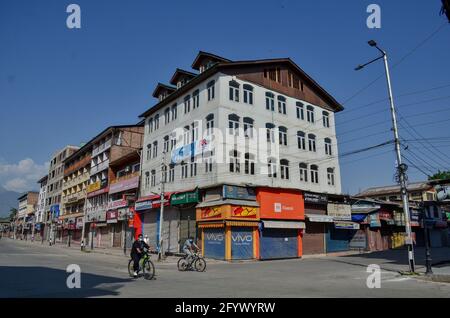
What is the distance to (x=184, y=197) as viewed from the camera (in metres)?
29.9

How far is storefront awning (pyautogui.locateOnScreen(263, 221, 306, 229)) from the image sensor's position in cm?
2736

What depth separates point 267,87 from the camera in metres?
32.7

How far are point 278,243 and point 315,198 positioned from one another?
21.0 ft

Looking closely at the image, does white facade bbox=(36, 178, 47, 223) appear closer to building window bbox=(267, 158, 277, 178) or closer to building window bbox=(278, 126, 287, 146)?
building window bbox=(267, 158, 277, 178)

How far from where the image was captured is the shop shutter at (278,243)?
27516 mm

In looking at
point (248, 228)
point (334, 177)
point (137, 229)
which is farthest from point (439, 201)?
point (137, 229)

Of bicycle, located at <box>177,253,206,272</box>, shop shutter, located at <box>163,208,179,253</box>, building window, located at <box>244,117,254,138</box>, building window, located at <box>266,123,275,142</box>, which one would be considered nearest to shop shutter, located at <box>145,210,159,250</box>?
shop shutter, located at <box>163,208,179,253</box>

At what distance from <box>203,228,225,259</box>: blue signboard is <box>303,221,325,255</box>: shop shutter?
29.6 ft

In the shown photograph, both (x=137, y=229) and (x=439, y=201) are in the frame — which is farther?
(x=137, y=229)

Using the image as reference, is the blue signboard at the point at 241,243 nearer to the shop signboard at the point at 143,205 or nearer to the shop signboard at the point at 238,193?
the shop signboard at the point at 238,193
